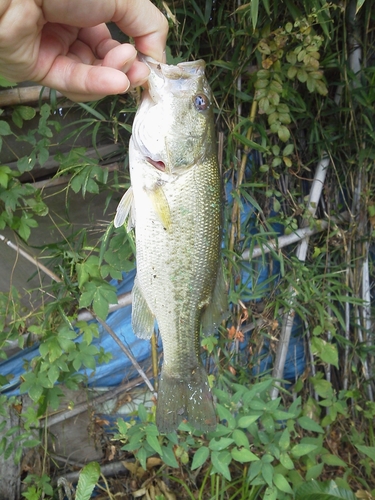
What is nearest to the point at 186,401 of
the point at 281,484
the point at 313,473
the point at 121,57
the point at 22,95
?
the point at 281,484

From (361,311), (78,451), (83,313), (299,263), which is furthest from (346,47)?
(78,451)

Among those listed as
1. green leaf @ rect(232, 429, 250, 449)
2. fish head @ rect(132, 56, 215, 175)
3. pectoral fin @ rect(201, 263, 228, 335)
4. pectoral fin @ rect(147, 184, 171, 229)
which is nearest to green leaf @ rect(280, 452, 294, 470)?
green leaf @ rect(232, 429, 250, 449)

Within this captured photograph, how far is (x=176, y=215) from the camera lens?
1271 mm

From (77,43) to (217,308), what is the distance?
39.3 inches

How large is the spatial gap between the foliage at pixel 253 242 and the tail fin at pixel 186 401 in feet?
0.77

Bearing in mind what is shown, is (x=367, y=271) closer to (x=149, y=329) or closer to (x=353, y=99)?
(x=353, y=99)

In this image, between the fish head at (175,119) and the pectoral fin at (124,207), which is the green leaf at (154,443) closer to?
the pectoral fin at (124,207)

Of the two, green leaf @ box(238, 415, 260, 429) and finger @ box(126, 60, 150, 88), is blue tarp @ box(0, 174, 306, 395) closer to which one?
green leaf @ box(238, 415, 260, 429)

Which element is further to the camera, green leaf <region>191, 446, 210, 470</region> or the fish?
green leaf <region>191, 446, 210, 470</region>

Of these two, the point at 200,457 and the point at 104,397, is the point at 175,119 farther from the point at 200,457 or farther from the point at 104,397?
the point at 104,397

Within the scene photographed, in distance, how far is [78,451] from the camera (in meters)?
2.59

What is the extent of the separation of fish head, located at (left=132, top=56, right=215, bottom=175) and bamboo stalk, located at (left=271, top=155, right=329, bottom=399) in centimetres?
136

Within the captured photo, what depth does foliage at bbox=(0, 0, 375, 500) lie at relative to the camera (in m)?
1.75

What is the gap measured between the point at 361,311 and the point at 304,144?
4.13 feet
